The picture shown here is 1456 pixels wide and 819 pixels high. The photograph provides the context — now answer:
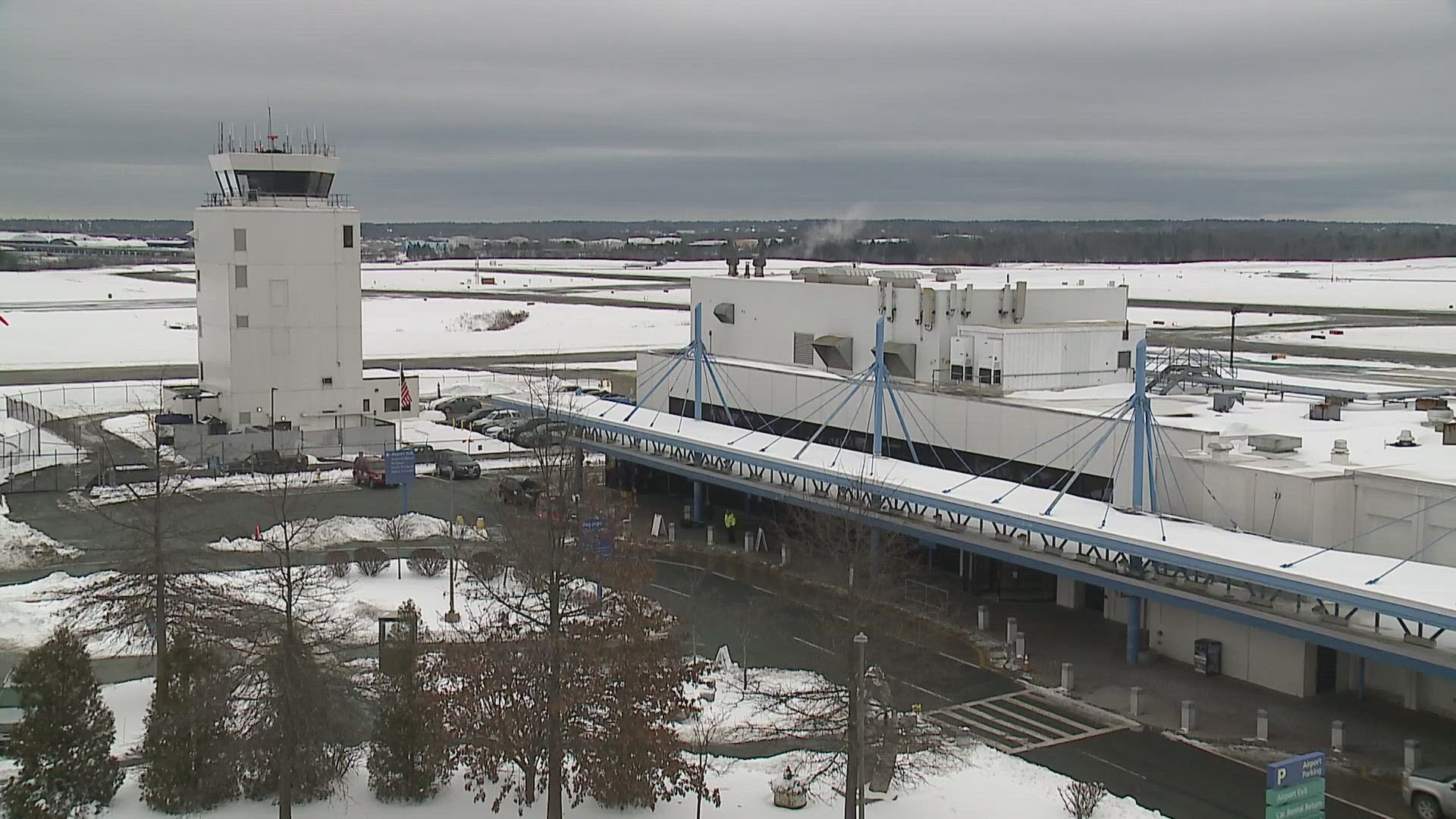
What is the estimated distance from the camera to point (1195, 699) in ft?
90.5

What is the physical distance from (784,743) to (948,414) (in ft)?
53.4

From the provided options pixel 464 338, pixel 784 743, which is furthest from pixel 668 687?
pixel 464 338

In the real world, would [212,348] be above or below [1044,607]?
above

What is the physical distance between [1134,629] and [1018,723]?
190 inches

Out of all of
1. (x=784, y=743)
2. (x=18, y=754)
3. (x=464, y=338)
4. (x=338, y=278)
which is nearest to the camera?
(x=18, y=754)

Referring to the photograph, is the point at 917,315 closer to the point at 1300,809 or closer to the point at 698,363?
the point at 698,363

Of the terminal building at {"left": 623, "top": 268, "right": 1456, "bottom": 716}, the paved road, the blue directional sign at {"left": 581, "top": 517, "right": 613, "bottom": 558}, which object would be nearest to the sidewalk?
the terminal building at {"left": 623, "top": 268, "right": 1456, "bottom": 716}

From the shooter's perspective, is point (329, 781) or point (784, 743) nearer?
point (329, 781)

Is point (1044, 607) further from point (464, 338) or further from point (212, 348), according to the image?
point (464, 338)

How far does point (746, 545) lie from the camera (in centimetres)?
4072

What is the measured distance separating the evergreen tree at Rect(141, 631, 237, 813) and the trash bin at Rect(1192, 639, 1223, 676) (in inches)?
742

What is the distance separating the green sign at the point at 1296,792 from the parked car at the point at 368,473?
37.4m

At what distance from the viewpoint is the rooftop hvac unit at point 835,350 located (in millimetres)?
46156

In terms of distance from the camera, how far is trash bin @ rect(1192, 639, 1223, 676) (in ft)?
95.2
